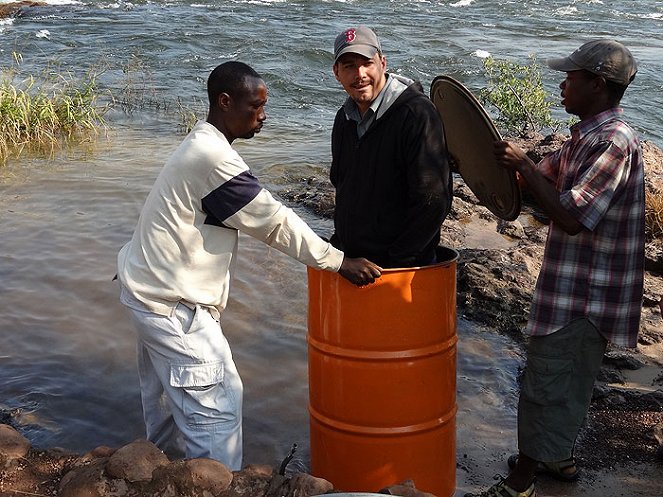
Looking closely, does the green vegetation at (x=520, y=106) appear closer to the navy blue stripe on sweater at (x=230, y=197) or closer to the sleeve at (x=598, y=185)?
the sleeve at (x=598, y=185)

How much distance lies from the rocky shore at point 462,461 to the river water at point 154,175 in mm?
378

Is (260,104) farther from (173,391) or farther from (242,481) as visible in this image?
(242,481)

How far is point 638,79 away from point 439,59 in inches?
140

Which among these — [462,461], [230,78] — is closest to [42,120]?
[462,461]

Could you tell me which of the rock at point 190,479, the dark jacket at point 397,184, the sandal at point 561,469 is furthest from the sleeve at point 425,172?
the sandal at point 561,469

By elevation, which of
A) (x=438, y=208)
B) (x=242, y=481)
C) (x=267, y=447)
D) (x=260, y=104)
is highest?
(x=260, y=104)

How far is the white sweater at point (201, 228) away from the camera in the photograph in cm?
320

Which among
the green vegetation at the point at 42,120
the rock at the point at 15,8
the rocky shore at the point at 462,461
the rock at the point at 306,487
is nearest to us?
the rock at the point at 306,487

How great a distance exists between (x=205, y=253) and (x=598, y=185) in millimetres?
1422

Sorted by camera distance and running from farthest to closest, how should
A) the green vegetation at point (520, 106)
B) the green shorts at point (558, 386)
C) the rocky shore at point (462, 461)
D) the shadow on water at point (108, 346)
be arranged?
the green vegetation at point (520, 106) → the shadow on water at point (108, 346) → the green shorts at point (558, 386) → the rocky shore at point (462, 461)

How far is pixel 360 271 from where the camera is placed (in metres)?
3.28

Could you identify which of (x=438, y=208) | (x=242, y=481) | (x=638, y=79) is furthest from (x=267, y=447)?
(x=638, y=79)

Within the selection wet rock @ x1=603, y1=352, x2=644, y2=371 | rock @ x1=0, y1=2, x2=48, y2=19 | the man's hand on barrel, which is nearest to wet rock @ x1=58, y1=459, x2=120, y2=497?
the man's hand on barrel

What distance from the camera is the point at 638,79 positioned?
15156mm
